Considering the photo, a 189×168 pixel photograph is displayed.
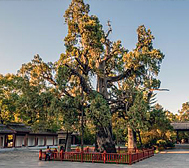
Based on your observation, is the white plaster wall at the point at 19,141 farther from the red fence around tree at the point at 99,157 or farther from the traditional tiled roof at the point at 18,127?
the red fence around tree at the point at 99,157

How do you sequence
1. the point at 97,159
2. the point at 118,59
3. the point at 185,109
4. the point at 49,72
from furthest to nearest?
the point at 185,109
the point at 118,59
the point at 49,72
the point at 97,159

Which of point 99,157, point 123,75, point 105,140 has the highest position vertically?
point 123,75

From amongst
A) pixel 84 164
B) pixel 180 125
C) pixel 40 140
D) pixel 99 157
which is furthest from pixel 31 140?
pixel 180 125

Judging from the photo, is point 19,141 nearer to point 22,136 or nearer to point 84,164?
point 22,136

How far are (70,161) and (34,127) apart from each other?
4.98 metres

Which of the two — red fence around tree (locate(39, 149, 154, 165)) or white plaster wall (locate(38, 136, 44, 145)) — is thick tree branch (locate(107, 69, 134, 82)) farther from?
white plaster wall (locate(38, 136, 44, 145))

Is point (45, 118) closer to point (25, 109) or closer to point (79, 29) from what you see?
point (25, 109)

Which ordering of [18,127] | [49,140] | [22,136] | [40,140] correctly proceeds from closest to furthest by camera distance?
[18,127], [22,136], [40,140], [49,140]

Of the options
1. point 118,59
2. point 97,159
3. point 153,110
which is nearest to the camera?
point 97,159

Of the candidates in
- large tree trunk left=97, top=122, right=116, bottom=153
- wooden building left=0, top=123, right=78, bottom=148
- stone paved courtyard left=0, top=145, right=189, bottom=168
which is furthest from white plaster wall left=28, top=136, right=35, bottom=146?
large tree trunk left=97, top=122, right=116, bottom=153

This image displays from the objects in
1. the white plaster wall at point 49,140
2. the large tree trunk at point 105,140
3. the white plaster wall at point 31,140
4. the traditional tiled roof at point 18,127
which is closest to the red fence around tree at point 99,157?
the large tree trunk at point 105,140

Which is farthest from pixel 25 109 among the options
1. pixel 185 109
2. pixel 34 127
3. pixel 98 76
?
pixel 185 109

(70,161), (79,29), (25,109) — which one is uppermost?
(79,29)

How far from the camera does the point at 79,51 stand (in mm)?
21766
